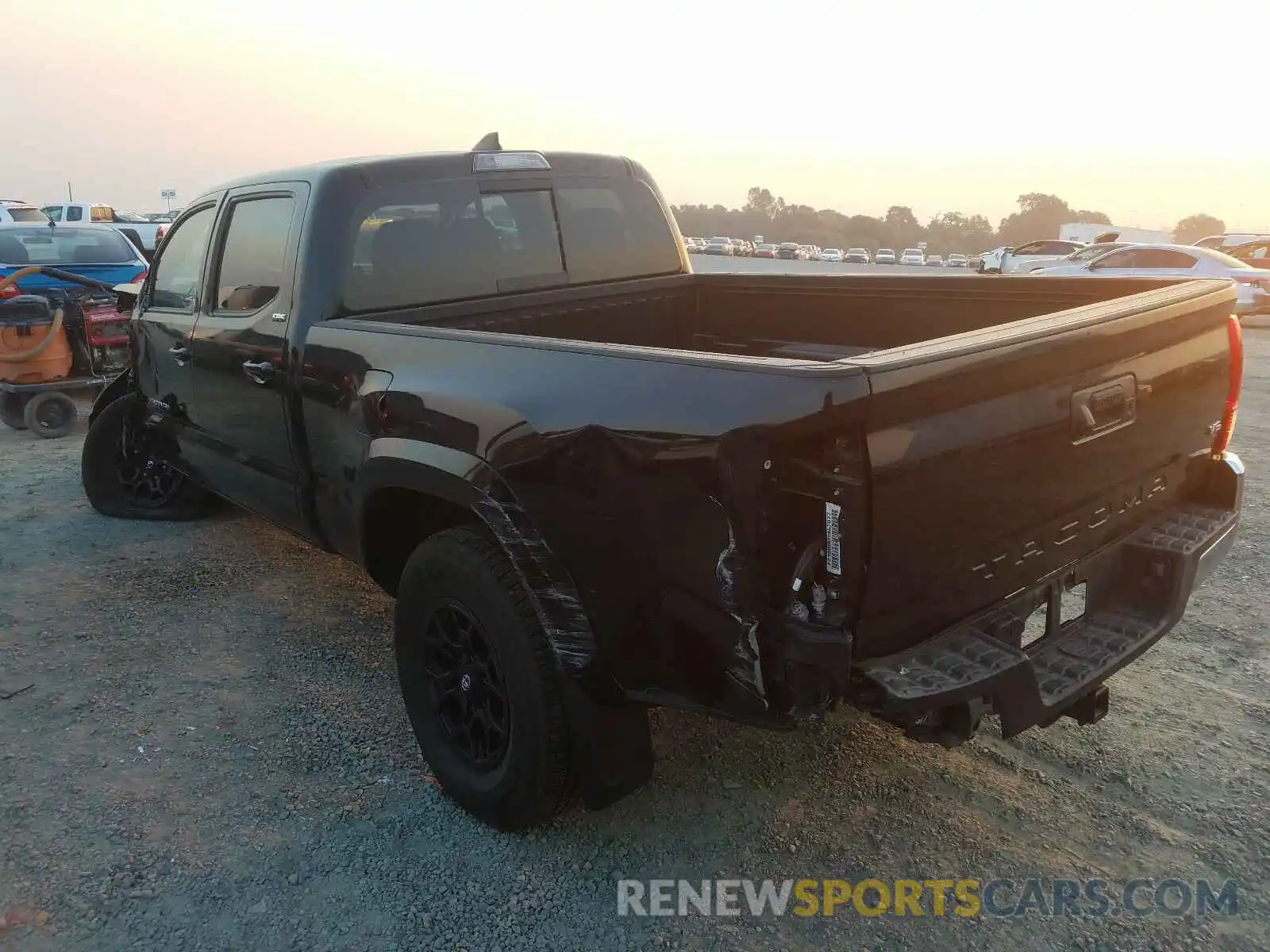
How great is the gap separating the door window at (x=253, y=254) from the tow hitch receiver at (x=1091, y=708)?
10.6ft

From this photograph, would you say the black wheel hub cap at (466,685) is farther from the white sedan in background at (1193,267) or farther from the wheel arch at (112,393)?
the white sedan in background at (1193,267)

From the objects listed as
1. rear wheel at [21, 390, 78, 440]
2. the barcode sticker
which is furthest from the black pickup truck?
rear wheel at [21, 390, 78, 440]

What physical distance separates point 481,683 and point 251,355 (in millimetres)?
1904

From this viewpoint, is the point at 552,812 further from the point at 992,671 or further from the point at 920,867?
the point at 992,671

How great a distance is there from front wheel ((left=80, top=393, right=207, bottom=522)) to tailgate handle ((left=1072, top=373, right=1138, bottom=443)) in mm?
5249

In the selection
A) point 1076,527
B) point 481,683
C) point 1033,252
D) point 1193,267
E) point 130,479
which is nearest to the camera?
point 1076,527

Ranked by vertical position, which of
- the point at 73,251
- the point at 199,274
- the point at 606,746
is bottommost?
the point at 606,746

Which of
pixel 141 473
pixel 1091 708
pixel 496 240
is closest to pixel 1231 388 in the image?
pixel 1091 708

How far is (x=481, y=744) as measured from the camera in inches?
115

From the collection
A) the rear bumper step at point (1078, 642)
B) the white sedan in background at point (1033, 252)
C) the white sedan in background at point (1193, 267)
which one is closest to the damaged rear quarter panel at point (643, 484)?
the rear bumper step at point (1078, 642)

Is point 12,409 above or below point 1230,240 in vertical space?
below

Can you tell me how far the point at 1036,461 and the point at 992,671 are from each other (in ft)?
1.85

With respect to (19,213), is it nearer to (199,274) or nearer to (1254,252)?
(199,274)

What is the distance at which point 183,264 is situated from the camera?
15.5 feet
